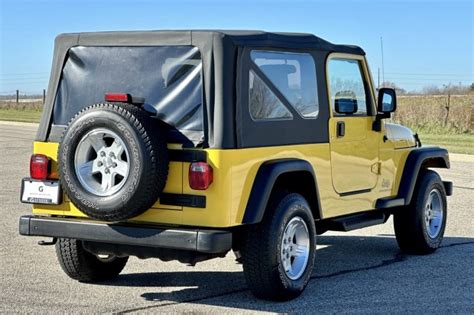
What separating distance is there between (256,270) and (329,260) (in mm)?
2188

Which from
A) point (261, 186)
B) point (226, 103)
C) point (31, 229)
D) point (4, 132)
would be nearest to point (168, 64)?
point (226, 103)

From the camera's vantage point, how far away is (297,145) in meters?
6.93

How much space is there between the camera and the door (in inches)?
298

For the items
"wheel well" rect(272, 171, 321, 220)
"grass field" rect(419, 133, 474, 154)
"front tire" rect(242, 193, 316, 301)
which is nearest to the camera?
"front tire" rect(242, 193, 316, 301)

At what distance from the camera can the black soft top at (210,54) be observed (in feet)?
20.4

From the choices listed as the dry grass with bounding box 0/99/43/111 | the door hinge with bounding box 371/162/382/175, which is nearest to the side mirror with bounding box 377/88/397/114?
the door hinge with bounding box 371/162/382/175

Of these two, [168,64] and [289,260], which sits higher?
[168,64]

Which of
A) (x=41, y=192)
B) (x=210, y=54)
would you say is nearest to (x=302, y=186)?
(x=210, y=54)

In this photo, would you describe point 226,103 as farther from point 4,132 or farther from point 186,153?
point 4,132

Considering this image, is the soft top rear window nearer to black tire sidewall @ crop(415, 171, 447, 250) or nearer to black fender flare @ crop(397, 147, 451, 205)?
black fender flare @ crop(397, 147, 451, 205)

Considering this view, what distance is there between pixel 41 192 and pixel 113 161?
85 centimetres

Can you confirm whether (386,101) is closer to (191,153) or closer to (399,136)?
(399,136)

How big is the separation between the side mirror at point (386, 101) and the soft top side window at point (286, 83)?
3.90 ft

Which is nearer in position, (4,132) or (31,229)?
(31,229)
